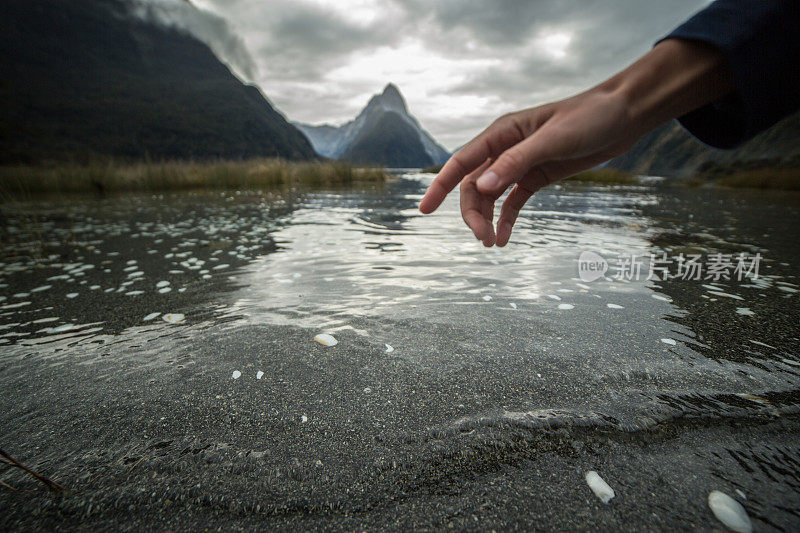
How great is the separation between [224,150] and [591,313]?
132 metres

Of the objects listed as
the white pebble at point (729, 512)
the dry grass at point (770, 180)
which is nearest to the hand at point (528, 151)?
the white pebble at point (729, 512)

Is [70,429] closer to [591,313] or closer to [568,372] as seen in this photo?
[568,372]

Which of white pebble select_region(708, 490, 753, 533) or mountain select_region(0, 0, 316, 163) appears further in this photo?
mountain select_region(0, 0, 316, 163)

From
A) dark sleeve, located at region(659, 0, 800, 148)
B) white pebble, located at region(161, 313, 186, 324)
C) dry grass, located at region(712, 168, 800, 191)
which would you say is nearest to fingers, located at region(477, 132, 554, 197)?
dark sleeve, located at region(659, 0, 800, 148)

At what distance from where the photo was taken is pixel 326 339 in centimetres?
308

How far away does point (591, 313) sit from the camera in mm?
3580

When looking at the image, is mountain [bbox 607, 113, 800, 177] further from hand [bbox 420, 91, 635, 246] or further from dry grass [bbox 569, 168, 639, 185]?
hand [bbox 420, 91, 635, 246]

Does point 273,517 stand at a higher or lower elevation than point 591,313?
lower

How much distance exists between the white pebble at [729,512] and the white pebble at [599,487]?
0.41 metres

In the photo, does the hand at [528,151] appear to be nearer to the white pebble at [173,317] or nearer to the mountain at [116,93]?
the white pebble at [173,317]

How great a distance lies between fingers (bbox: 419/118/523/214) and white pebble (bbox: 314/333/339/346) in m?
1.70

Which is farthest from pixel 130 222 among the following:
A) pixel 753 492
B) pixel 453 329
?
pixel 753 492

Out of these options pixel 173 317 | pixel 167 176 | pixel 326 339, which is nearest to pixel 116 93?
pixel 167 176

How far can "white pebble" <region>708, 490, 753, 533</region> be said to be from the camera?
1404mm
